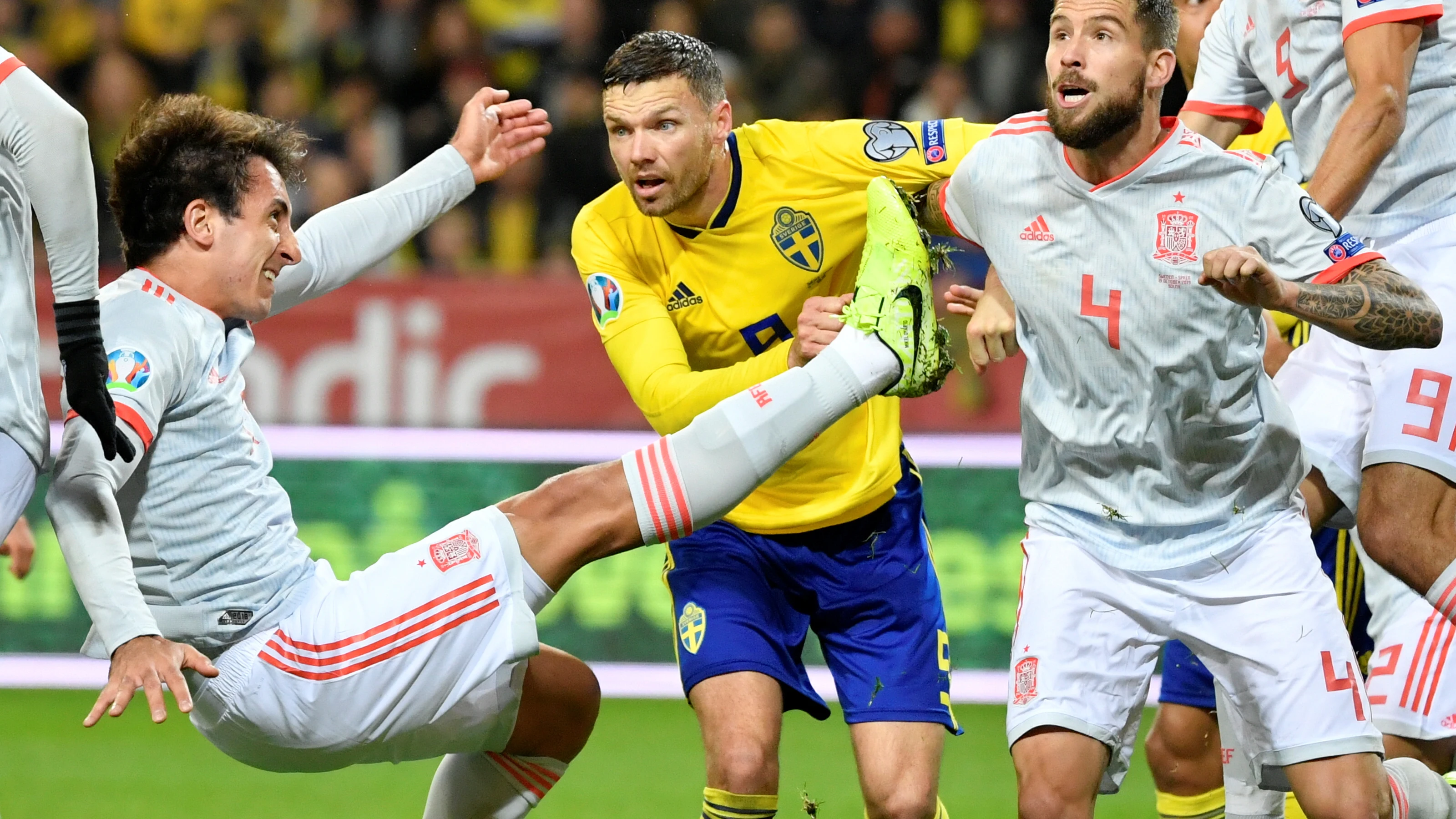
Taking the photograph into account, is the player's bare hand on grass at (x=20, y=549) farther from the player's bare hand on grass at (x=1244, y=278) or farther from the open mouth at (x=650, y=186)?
the player's bare hand on grass at (x=1244, y=278)

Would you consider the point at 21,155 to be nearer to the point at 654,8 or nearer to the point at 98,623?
the point at 98,623

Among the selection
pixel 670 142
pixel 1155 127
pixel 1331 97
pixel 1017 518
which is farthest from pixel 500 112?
pixel 1017 518

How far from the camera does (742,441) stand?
3.66m

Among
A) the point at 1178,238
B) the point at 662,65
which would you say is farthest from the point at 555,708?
the point at 1178,238

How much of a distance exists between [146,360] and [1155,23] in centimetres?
243

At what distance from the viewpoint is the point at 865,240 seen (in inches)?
175

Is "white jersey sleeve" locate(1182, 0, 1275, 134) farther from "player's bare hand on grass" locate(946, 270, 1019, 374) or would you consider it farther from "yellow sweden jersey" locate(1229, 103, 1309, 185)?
"player's bare hand on grass" locate(946, 270, 1019, 374)

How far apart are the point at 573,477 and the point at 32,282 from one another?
1333 mm

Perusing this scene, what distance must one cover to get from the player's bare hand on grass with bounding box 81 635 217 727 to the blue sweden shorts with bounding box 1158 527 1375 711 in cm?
295

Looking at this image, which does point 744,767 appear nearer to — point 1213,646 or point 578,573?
point 1213,646

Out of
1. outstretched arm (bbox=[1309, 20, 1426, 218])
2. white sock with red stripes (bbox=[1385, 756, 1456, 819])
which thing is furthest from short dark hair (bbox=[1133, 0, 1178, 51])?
white sock with red stripes (bbox=[1385, 756, 1456, 819])

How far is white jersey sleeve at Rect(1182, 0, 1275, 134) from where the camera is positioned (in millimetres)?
4789

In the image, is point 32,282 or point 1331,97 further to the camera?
point 1331,97

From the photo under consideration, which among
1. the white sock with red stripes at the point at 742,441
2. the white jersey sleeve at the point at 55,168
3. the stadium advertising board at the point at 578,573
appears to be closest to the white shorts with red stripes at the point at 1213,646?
the white sock with red stripes at the point at 742,441
